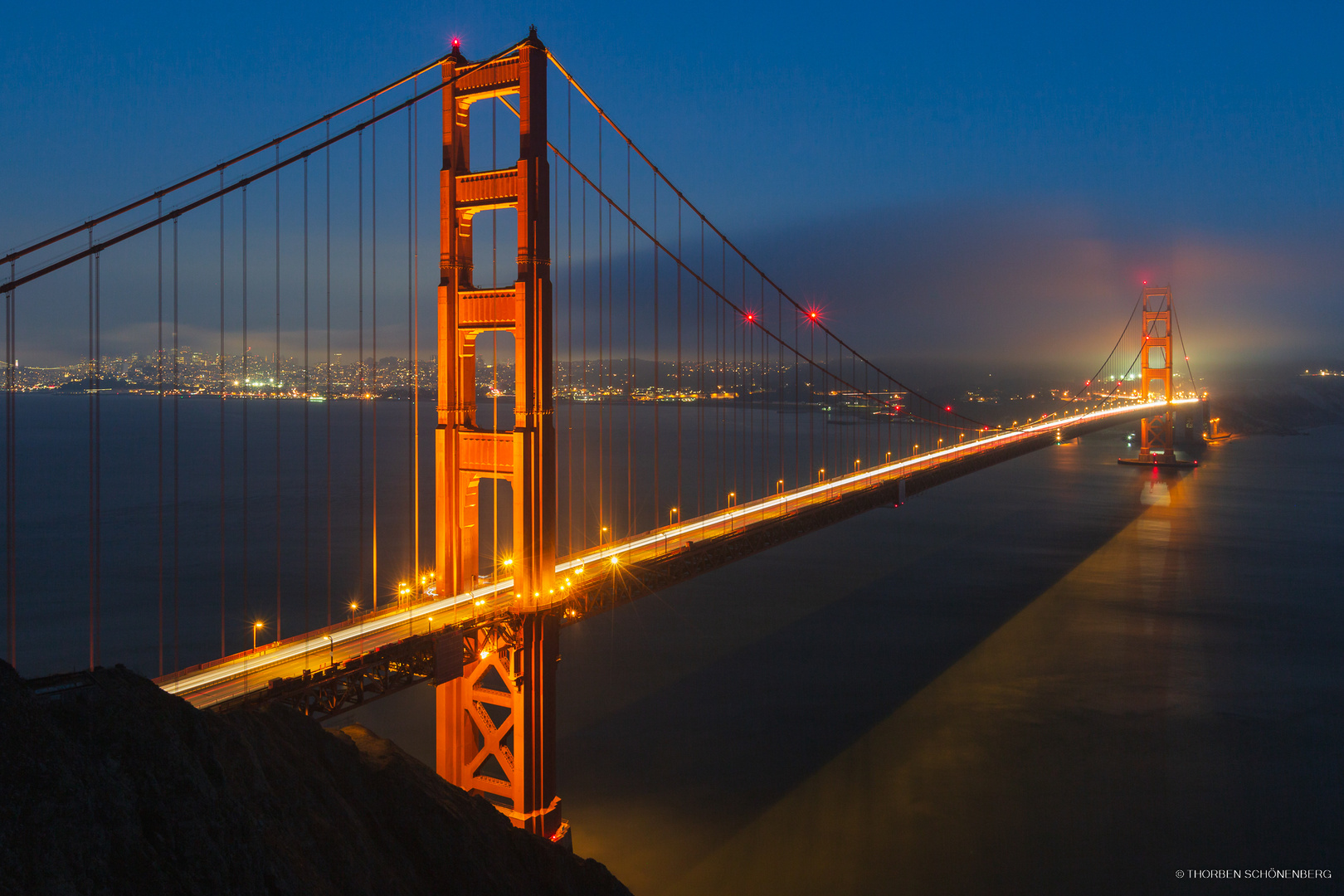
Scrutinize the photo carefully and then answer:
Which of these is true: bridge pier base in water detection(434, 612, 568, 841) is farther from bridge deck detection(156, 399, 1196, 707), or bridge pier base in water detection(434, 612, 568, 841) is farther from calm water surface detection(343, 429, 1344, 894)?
calm water surface detection(343, 429, 1344, 894)

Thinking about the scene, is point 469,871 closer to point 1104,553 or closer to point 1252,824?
point 1252,824

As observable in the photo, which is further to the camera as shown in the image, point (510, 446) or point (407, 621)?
point (510, 446)

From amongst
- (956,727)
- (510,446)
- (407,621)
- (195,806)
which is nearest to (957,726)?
(956,727)

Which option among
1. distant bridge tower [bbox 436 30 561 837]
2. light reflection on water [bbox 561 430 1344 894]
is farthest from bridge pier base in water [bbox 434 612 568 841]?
light reflection on water [bbox 561 430 1344 894]

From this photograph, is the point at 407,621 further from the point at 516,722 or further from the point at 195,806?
the point at 195,806

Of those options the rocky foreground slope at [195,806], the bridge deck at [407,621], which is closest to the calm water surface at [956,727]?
the bridge deck at [407,621]

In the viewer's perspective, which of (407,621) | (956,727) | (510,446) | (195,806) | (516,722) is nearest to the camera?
(195,806)

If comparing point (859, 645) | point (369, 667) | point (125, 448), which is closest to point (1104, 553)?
point (859, 645)
